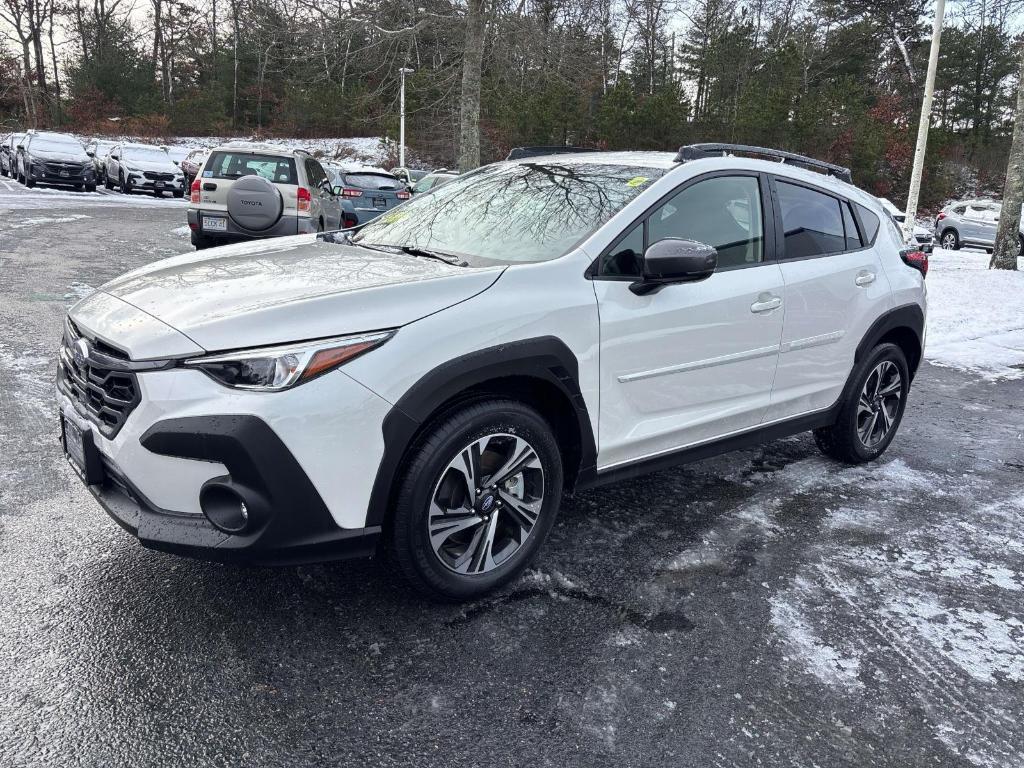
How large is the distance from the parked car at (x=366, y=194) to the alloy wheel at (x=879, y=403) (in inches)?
509

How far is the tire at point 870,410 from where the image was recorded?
4711mm

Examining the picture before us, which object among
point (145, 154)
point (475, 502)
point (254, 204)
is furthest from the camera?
point (145, 154)

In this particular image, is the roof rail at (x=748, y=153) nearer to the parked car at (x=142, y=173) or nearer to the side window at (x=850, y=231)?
the side window at (x=850, y=231)

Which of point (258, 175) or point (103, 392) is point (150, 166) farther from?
point (103, 392)

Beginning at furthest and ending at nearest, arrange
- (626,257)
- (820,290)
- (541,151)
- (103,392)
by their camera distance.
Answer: (541,151) < (820,290) < (626,257) < (103,392)

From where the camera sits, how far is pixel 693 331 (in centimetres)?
357

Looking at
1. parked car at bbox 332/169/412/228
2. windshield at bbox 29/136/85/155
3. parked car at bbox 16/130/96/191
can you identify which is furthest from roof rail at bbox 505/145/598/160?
windshield at bbox 29/136/85/155

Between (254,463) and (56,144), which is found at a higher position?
(56,144)

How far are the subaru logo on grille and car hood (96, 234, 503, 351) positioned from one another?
0.71 feet

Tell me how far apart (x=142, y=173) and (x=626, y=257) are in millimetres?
26081

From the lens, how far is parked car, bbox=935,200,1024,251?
2489 cm

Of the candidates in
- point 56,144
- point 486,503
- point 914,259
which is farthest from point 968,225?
point 56,144

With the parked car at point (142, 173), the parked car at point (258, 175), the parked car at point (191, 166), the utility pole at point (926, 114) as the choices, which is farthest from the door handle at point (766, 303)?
the parked car at point (191, 166)

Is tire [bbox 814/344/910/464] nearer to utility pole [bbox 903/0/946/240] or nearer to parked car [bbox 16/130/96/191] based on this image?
utility pole [bbox 903/0/946/240]
